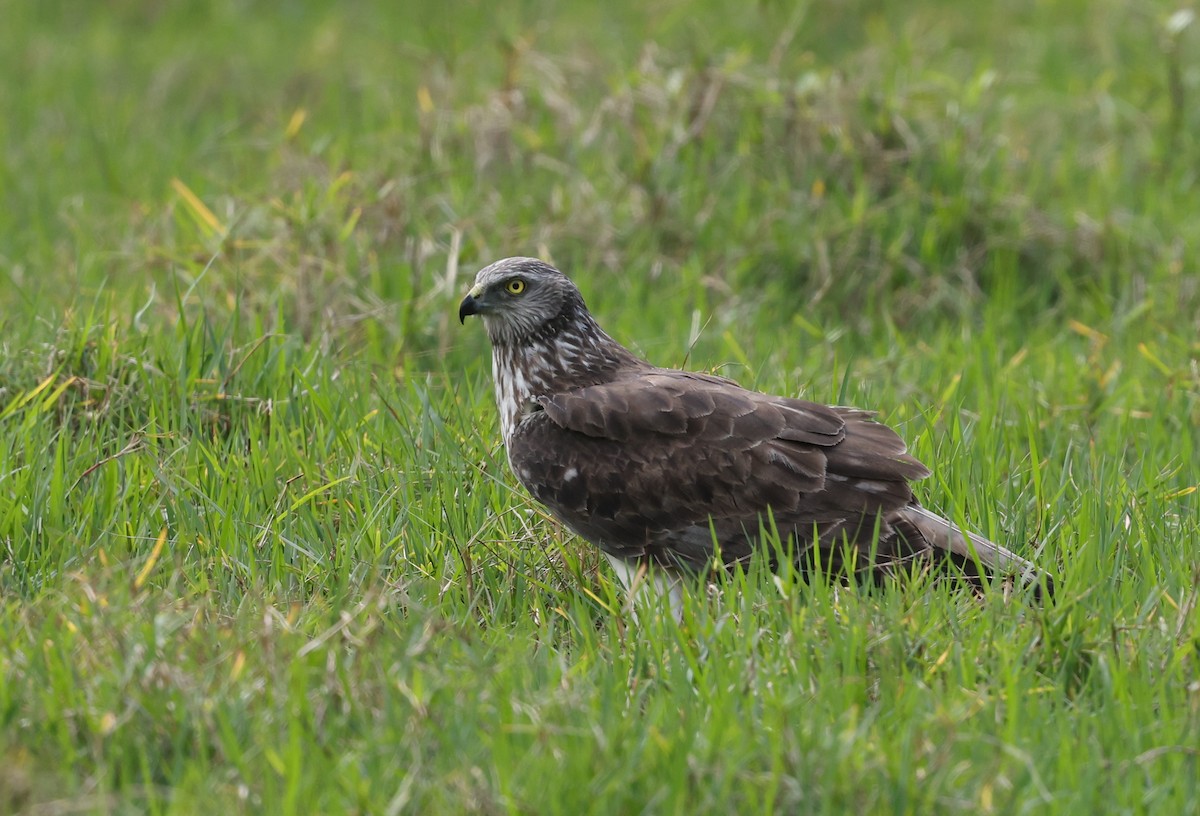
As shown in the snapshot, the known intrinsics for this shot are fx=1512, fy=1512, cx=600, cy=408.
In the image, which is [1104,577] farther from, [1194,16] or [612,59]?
[1194,16]

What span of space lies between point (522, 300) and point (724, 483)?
117 centimetres

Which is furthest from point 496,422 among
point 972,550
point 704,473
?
point 972,550

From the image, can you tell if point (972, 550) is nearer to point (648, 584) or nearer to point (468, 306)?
point (648, 584)

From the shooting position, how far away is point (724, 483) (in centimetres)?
538

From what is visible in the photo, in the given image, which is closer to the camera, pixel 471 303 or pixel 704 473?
pixel 704 473

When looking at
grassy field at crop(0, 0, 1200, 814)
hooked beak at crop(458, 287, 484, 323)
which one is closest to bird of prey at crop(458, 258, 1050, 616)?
grassy field at crop(0, 0, 1200, 814)

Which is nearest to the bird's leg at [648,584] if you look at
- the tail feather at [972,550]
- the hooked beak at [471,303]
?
the tail feather at [972,550]

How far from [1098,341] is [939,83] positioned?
2.59 m

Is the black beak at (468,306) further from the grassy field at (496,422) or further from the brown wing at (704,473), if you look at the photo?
the brown wing at (704,473)

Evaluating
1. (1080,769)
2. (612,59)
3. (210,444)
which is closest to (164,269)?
(210,444)

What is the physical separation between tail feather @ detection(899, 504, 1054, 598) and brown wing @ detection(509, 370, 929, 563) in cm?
11

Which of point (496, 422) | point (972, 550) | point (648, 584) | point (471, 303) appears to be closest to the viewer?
point (972, 550)

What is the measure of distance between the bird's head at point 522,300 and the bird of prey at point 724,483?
411 millimetres

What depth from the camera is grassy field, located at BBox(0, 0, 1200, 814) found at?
4.01 m
